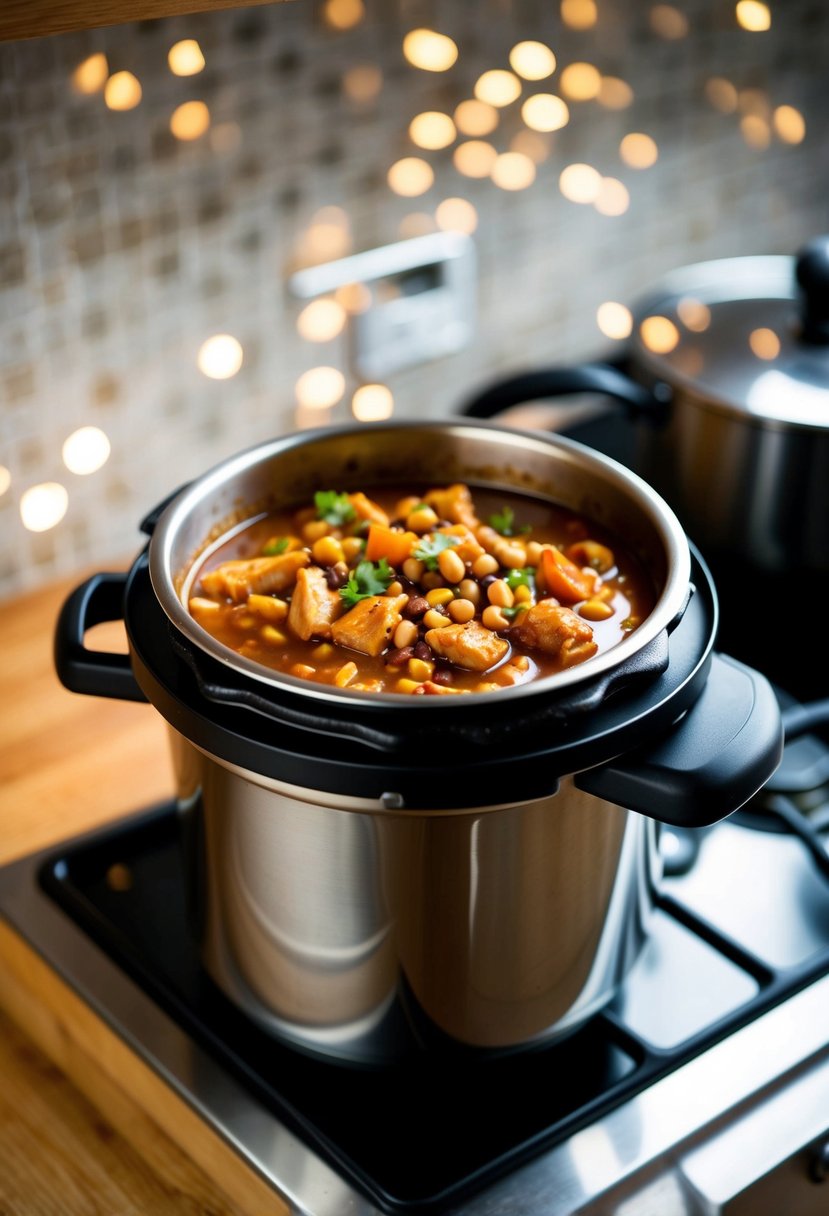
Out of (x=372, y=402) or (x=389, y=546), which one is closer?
(x=389, y=546)

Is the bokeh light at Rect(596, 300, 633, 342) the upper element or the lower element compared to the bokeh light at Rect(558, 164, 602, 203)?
lower

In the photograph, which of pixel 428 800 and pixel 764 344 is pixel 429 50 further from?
pixel 428 800

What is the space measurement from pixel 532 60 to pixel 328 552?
2.74ft

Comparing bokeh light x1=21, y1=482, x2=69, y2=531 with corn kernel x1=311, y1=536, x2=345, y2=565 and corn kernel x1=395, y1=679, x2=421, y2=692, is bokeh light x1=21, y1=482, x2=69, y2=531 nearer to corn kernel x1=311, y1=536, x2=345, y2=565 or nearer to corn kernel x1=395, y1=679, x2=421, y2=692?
corn kernel x1=311, y1=536, x2=345, y2=565

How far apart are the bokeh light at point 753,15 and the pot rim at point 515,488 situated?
0.90 meters

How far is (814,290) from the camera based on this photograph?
1.26m

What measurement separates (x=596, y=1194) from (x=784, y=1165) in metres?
0.15

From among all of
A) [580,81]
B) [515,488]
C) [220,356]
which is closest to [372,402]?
[220,356]

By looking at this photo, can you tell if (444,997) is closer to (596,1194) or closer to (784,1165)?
(596,1194)

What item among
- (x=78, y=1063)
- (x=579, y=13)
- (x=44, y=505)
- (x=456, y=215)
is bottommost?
(x=78, y=1063)

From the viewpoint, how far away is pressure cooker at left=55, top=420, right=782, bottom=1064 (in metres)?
0.75

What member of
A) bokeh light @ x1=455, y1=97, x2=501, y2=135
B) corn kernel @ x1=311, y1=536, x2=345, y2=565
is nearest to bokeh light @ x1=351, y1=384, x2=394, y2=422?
bokeh light @ x1=455, y1=97, x2=501, y2=135

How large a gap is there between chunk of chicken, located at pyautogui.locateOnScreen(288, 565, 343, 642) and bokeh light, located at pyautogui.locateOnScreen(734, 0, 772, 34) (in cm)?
113

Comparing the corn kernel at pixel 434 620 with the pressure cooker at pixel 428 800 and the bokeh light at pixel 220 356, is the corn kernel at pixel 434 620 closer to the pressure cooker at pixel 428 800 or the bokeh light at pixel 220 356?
the pressure cooker at pixel 428 800
